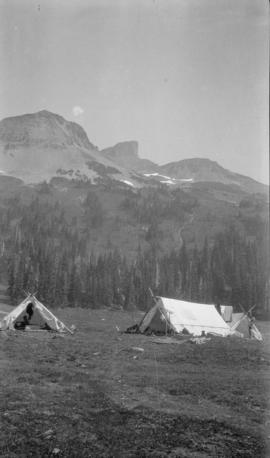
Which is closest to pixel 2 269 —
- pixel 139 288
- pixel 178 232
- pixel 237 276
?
pixel 139 288

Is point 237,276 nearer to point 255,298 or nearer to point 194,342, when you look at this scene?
point 255,298

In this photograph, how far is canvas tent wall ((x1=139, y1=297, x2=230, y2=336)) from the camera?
33.0 m

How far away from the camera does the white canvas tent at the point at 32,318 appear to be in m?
31.3

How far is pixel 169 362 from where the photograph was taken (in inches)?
766

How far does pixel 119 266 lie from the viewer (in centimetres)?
13175

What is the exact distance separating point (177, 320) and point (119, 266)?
9899 cm

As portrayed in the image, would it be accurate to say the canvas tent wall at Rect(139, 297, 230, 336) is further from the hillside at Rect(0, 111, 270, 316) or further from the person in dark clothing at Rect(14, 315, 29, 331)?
the hillside at Rect(0, 111, 270, 316)

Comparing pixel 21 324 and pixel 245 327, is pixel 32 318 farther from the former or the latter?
pixel 245 327

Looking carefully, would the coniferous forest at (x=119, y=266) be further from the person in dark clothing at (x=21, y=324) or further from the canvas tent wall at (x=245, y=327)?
the person in dark clothing at (x=21, y=324)

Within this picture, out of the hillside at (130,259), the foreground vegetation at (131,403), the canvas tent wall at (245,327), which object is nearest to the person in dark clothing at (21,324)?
the foreground vegetation at (131,403)

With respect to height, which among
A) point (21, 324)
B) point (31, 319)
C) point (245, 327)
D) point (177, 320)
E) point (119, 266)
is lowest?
point (245, 327)

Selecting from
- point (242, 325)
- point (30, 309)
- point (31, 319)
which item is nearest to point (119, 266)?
point (242, 325)

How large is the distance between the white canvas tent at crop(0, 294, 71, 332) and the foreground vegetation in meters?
9.84

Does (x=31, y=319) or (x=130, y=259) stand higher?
(x=130, y=259)
